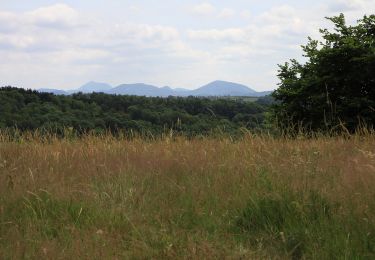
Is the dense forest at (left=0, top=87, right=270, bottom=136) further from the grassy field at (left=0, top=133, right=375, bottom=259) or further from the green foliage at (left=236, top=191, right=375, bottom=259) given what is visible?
the green foliage at (left=236, top=191, right=375, bottom=259)

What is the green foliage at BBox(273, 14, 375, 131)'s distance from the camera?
42.7 feet

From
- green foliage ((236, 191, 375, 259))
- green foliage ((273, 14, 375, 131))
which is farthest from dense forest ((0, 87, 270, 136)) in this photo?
green foliage ((236, 191, 375, 259))

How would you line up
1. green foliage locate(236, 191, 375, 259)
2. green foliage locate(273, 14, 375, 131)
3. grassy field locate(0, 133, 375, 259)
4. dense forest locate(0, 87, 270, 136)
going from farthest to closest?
green foliage locate(273, 14, 375, 131) → dense forest locate(0, 87, 270, 136) → grassy field locate(0, 133, 375, 259) → green foliage locate(236, 191, 375, 259)

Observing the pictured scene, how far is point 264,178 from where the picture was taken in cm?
418

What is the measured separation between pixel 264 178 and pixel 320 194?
663 millimetres

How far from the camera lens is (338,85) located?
45.4ft

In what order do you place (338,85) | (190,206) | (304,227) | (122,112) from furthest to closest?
(122,112)
(338,85)
(190,206)
(304,227)

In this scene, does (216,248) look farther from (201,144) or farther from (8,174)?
(201,144)

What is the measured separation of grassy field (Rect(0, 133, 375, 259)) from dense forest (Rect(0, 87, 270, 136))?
231 cm

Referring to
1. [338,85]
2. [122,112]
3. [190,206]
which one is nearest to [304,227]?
[190,206]

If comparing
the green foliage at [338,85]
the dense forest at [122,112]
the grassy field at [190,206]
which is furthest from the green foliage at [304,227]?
the green foliage at [338,85]

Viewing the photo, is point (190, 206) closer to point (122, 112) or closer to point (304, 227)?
point (304, 227)

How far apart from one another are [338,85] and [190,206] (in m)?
11.4

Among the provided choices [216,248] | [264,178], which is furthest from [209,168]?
[216,248]
